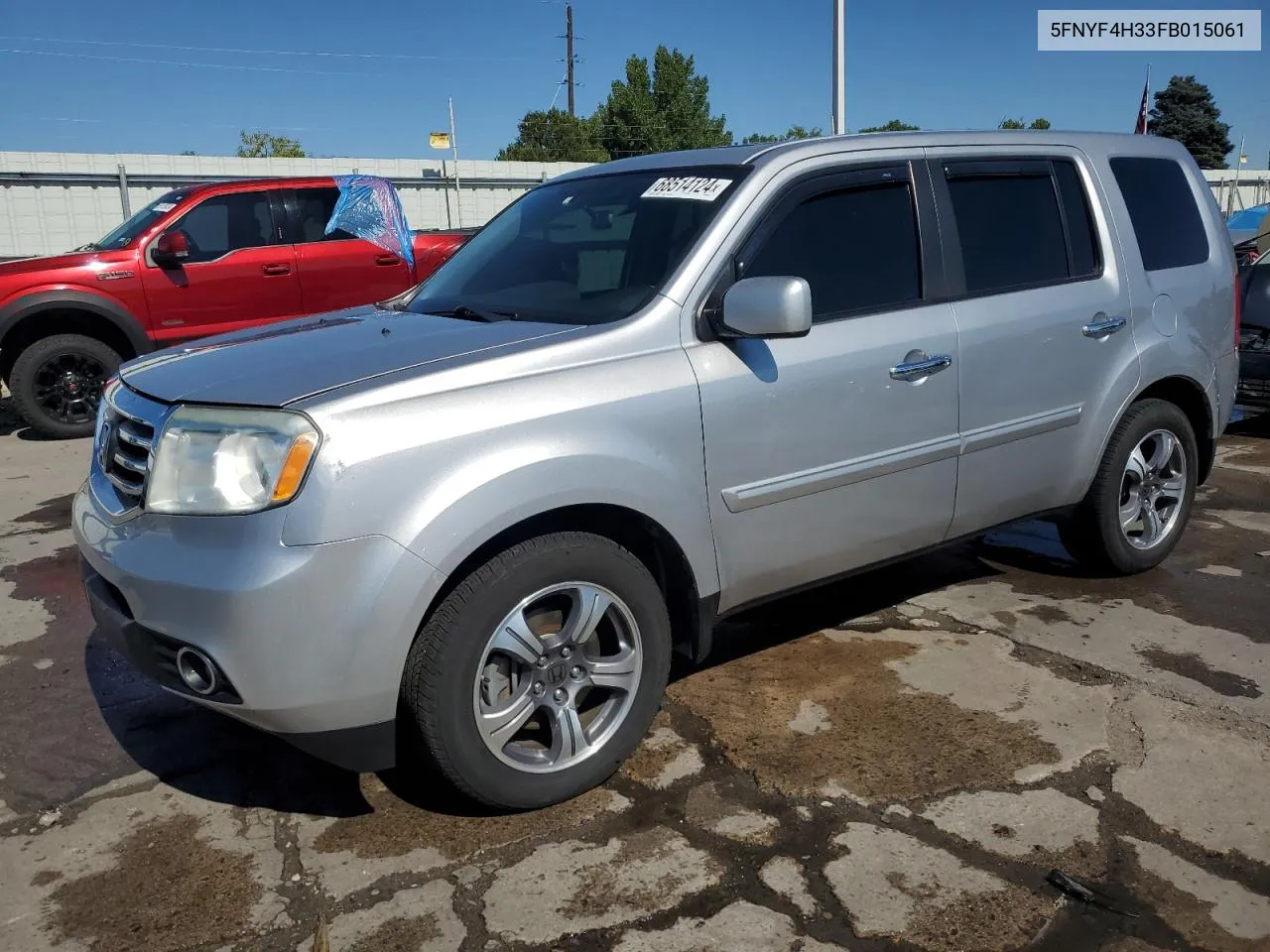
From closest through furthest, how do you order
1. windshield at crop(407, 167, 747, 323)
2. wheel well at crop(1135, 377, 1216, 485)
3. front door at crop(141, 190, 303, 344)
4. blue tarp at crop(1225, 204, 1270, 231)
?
windshield at crop(407, 167, 747, 323)
wheel well at crop(1135, 377, 1216, 485)
front door at crop(141, 190, 303, 344)
blue tarp at crop(1225, 204, 1270, 231)

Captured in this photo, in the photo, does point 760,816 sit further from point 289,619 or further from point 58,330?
point 58,330

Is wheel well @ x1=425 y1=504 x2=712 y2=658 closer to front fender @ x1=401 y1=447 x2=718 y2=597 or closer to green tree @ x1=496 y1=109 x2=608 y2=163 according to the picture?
front fender @ x1=401 y1=447 x2=718 y2=597

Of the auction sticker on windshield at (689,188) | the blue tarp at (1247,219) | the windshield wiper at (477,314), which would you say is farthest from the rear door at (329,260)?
the blue tarp at (1247,219)

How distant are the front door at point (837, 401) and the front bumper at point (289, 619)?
1.03 metres

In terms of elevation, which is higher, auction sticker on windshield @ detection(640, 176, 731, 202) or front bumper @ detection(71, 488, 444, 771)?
auction sticker on windshield @ detection(640, 176, 731, 202)

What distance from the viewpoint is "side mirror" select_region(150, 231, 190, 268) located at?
853 centimetres

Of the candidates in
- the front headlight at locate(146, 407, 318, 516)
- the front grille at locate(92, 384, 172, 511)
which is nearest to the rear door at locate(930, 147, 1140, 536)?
the front headlight at locate(146, 407, 318, 516)

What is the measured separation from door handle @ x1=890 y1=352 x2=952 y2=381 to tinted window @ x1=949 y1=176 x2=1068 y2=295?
13.2 inches

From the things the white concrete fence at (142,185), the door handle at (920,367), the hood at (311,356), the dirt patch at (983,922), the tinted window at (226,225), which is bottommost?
the dirt patch at (983,922)

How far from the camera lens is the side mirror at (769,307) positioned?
2.98m

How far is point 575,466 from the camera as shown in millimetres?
2803

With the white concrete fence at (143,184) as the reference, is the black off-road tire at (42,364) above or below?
below

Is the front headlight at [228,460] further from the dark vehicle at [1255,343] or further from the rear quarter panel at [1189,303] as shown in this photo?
the dark vehicle at [1255,343]

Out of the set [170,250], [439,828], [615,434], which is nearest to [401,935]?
[439,828]
